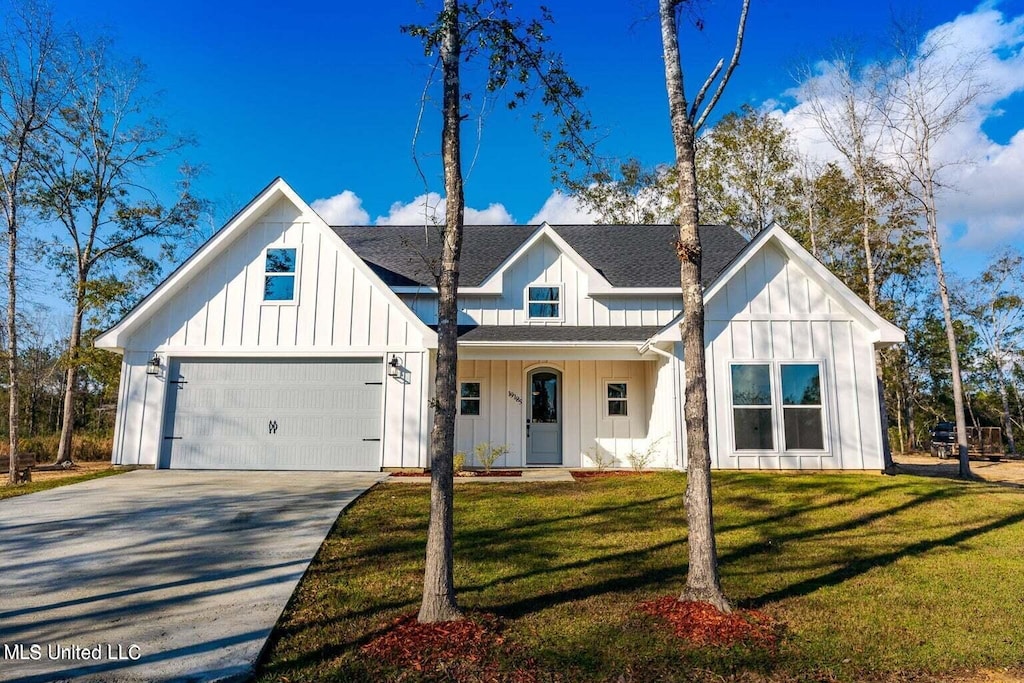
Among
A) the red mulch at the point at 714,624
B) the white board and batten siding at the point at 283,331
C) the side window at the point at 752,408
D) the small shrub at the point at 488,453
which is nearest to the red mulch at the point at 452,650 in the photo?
the red mulch at the point at 714,624

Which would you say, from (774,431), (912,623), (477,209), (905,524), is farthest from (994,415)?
(477,209)

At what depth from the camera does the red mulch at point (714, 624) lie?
4.24 m

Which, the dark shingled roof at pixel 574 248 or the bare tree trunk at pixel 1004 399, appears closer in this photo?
the dark shingled roof at pixel 574 248

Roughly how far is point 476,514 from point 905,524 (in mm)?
5753

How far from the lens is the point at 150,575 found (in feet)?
18.2

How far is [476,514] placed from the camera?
7.84 meters

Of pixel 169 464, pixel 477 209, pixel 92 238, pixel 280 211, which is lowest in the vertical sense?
pixel 169 464

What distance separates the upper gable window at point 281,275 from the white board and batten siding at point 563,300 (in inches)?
113

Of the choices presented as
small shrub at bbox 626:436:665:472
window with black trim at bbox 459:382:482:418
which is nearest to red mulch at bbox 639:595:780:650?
small shrub at bbox 626:436:665:472

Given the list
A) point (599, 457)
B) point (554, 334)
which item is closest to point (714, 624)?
point (599, 457)

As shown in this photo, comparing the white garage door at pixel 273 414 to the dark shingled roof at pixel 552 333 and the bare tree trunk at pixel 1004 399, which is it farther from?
the bare tree trunk at pixel 1004 399

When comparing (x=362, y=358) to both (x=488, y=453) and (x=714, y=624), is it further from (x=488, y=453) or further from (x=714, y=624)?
(x=714, y=624)

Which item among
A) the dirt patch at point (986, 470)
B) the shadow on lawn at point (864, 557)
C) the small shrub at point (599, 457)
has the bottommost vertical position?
the shadow on lawn at point (864, 557)

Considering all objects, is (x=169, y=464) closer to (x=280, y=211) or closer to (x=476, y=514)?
(x=280, y=211)
